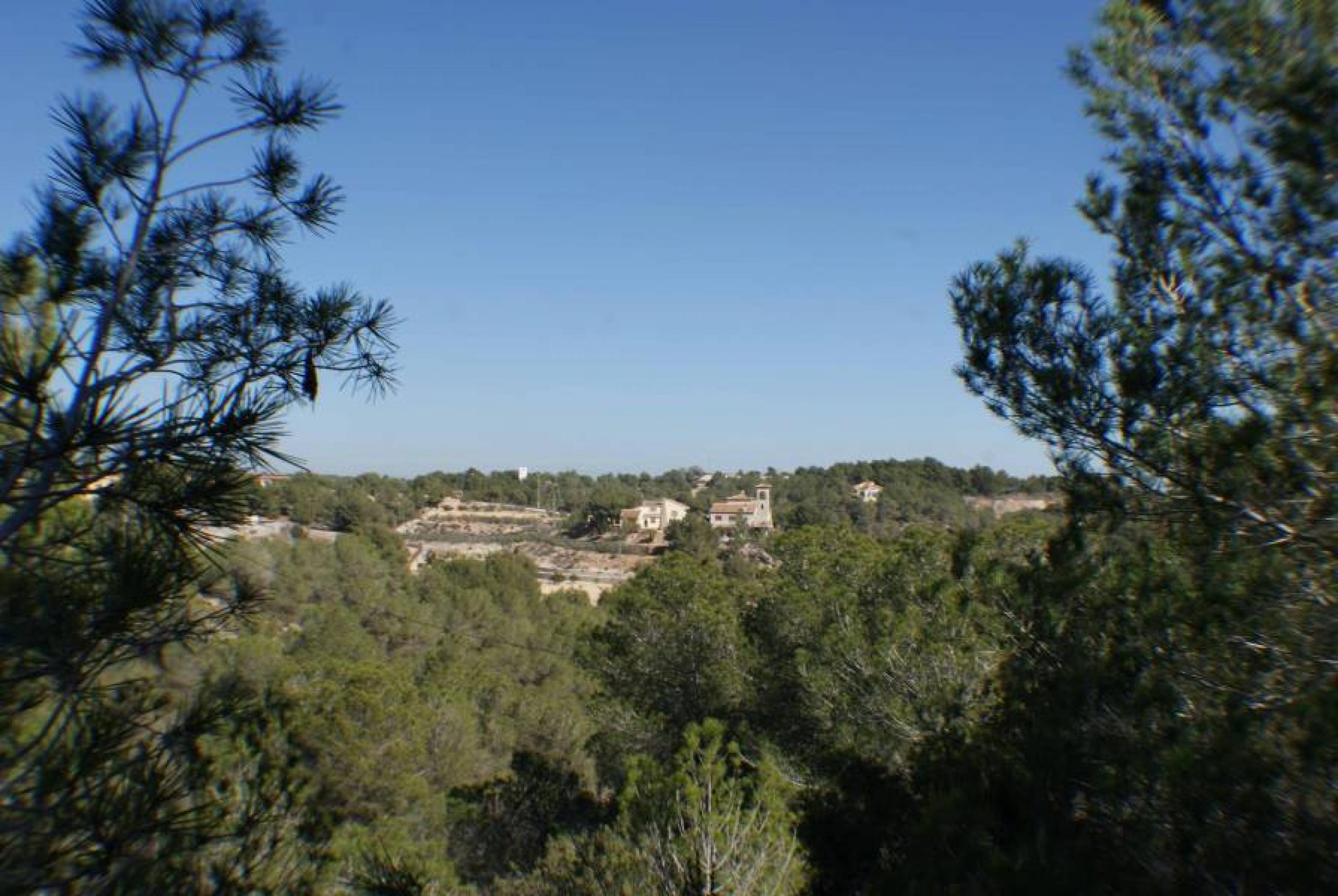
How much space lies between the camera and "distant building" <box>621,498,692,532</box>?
46438 mm

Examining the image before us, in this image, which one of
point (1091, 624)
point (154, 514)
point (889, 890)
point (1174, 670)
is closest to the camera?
point (154, 514)

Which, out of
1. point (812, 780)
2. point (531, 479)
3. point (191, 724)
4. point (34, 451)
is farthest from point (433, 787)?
point (531, 479)

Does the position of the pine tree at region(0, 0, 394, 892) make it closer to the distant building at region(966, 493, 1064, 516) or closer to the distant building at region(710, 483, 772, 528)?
the distant building at region(966, 493, 1064, 516)

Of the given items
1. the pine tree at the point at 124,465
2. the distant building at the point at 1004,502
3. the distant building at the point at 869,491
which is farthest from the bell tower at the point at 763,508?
the pine tree at the point at 124,465

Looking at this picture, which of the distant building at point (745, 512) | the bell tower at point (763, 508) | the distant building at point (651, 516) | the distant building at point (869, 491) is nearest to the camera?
the distant building at point (869, 491)

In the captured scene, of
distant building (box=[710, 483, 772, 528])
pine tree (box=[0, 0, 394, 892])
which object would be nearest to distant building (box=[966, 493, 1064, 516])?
distant building (box=[710, 483, 772, 528])

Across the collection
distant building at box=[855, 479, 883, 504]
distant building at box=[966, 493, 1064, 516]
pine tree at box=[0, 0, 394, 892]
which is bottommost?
pine tree at box=[0, 0, 394, 892]

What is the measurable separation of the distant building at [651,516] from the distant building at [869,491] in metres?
9.82

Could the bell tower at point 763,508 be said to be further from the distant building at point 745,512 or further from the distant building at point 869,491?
the distant building at point 869,491

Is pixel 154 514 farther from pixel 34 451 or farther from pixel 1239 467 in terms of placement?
pixel 1239 467

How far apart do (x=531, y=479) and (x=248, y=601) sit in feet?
232

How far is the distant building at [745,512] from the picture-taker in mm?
42250

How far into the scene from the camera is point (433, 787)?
8.67 metres

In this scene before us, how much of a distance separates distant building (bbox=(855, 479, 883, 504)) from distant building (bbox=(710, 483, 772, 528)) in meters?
4.95
